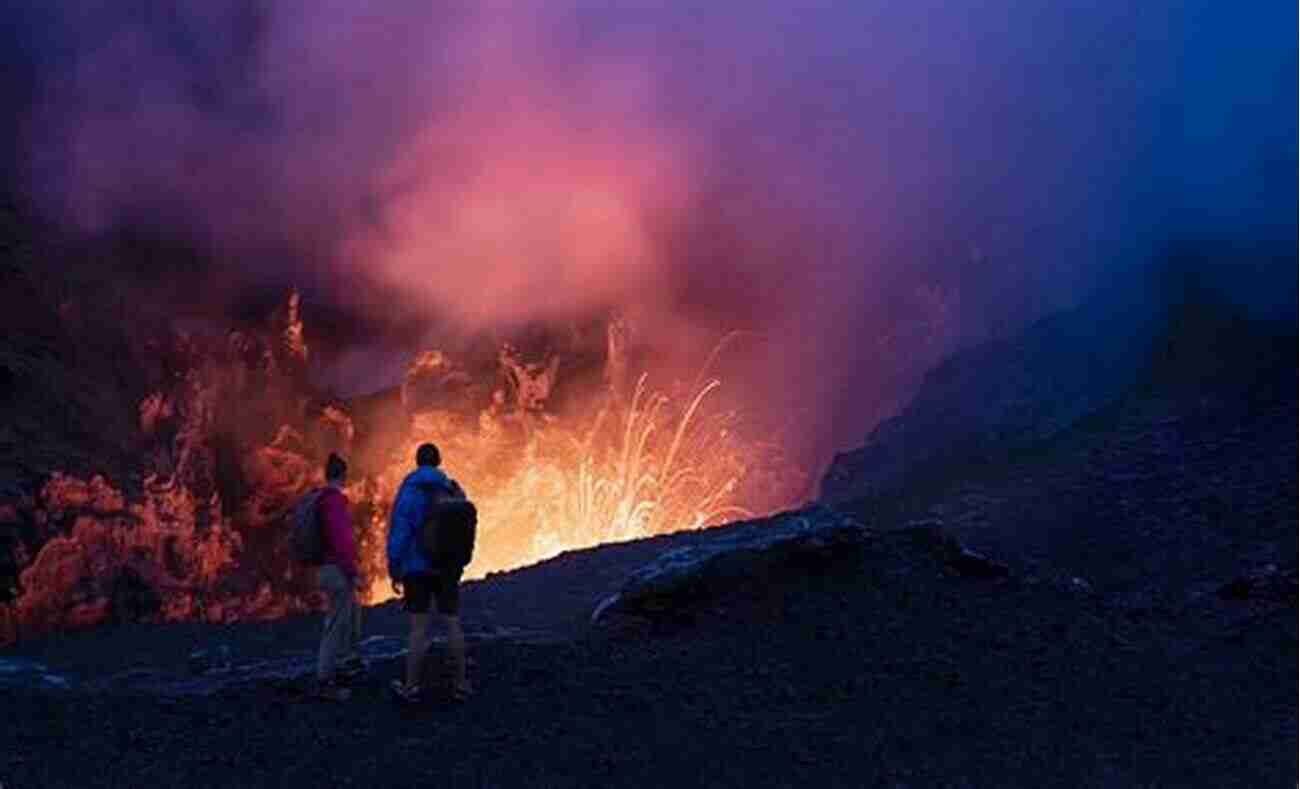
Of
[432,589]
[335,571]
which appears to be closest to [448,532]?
[432,589]

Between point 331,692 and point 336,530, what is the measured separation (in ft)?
4.33

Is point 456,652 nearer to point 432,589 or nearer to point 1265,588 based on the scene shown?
point 432,589

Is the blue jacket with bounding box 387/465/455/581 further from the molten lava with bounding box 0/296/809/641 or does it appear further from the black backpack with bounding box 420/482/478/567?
the molten lava with bounding box 0/296/809/641

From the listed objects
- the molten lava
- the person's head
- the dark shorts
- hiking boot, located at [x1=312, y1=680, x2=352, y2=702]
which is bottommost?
hiking boot, located at [x1=312, y1=680, x2=352, y2=702]

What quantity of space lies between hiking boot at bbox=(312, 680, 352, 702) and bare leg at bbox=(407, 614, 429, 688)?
606 mm

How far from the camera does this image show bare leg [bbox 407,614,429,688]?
9797mm

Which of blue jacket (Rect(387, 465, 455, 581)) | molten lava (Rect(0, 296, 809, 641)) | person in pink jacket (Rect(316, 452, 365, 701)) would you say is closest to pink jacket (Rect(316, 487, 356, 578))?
person in pink jacket (Rect(316, 452, 365, 701))

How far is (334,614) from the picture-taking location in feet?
33.3

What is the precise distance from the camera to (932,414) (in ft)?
88.8

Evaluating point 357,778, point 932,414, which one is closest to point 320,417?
point 932,414

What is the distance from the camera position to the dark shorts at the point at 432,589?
9812 millimetres

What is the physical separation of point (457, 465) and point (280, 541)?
28.6 ft

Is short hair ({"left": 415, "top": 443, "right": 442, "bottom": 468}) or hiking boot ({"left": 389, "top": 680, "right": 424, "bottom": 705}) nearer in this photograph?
hiking boot ({"left": 389, "top": 680, "right": 424, "bottom": 705})

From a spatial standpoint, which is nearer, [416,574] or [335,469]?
[416,574]
